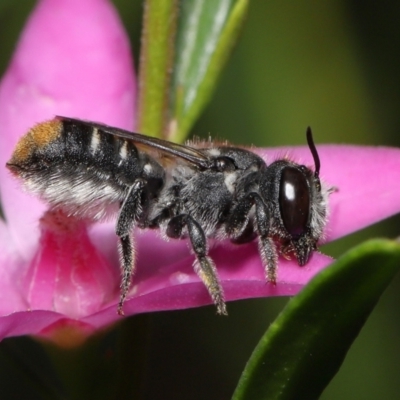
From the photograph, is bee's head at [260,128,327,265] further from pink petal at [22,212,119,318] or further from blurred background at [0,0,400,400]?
blurred background at [0,0,400,400]

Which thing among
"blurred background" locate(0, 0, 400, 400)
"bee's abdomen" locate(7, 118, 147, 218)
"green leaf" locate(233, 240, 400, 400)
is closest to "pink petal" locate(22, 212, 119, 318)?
"bee's abdomen" locate(7, 118, 147, 218)

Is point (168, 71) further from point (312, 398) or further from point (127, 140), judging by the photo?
point (312, 398)

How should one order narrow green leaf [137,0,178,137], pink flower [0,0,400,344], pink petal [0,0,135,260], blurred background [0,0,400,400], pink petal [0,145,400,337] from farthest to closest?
1. blurred background [0,0,400,400]
2. pink petal [0,0,135,260]
3. narrow green leaf [137,0,178,137]
4. pink flower [0,0,400,344]
5. pink petal [0,145,400,337]

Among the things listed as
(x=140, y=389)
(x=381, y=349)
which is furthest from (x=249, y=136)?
(x=140, y=389)

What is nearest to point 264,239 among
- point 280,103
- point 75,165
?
point 75,165

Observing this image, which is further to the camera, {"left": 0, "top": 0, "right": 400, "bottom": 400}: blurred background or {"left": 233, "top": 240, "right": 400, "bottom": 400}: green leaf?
{"left": 0, "top": 0, "right": 400, "bottom": 400}: blurred background

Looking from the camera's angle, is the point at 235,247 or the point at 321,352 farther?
the point at 235,247

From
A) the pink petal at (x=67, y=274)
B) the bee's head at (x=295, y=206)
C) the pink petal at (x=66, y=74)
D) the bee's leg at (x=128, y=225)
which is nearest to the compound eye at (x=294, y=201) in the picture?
the bee's head at (x=295, y=206)
